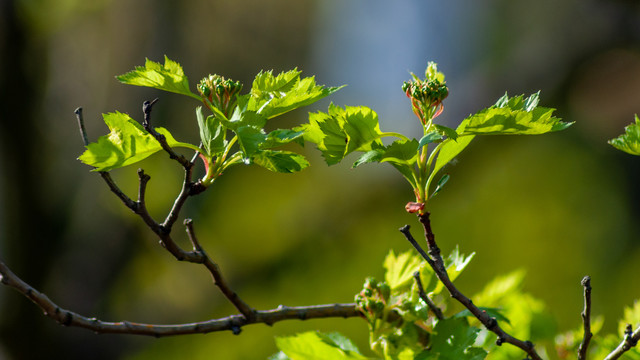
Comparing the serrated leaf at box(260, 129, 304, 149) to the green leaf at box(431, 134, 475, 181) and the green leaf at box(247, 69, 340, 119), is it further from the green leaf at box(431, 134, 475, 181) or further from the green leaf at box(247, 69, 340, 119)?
the green leaf at box(431, 134, 475, 181)

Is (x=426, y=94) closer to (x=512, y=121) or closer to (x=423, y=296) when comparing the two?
(x=512, y=121)

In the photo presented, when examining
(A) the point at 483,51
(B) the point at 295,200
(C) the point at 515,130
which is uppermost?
(A) the point at 483,51

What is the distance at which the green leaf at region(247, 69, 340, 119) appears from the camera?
485 mm

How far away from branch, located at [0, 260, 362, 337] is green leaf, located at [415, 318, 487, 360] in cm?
9

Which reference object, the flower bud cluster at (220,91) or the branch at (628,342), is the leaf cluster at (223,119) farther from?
the branch at (628,342)

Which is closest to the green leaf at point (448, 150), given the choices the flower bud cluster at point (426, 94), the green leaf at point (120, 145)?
the flower bud cluster at point (426, 94)

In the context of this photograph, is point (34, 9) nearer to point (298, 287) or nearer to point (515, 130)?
point (298, 287)

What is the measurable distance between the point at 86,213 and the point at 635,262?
2.74m

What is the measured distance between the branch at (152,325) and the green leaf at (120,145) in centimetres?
12

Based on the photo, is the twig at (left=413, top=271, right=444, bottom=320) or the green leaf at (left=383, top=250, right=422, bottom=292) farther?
the green leaf at (left=383, top=250, right=422, bottom=292)

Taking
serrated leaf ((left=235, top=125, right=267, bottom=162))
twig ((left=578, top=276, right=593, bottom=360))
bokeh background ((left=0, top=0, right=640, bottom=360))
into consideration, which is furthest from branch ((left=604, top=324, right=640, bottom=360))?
bokeh background ((left=0, top=0, right=640, bottom=360))

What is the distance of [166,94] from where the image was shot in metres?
3.06

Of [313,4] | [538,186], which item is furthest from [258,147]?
[313,4]

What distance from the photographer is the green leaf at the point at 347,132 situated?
18.9 inches
